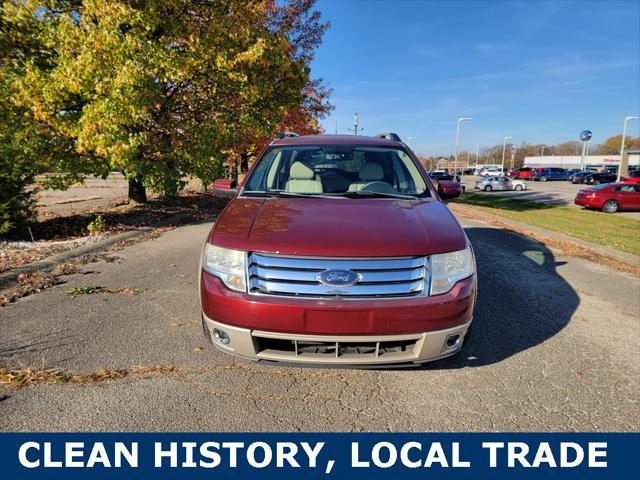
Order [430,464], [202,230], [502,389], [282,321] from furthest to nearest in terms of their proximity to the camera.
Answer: [202,230], [502,389], [282,321], [430,464]

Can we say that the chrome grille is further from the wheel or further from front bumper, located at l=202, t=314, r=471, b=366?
the wheel

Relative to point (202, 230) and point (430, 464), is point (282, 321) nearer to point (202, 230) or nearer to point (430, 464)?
point (430, 464)

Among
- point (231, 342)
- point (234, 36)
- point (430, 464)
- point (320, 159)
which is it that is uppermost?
point (234, 36)

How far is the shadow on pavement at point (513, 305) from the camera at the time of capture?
11.5 ft

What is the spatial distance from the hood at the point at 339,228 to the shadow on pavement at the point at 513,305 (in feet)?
3.90

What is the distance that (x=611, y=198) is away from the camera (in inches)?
850

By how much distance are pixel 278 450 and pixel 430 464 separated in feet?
2.88

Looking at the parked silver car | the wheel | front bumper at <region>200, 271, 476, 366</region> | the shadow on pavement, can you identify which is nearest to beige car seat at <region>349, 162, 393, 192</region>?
front bumper at <region>200, 271, 476, 366</region>

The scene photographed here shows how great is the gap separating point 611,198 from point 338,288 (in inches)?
979

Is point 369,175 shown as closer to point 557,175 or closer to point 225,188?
point 225,188

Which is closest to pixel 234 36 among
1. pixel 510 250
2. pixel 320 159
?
pixel 320 159

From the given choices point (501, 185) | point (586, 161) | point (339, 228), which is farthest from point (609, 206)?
point (586, 161)

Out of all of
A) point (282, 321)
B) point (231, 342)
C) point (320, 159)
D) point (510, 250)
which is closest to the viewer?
point (282, 321)

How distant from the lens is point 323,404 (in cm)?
271
